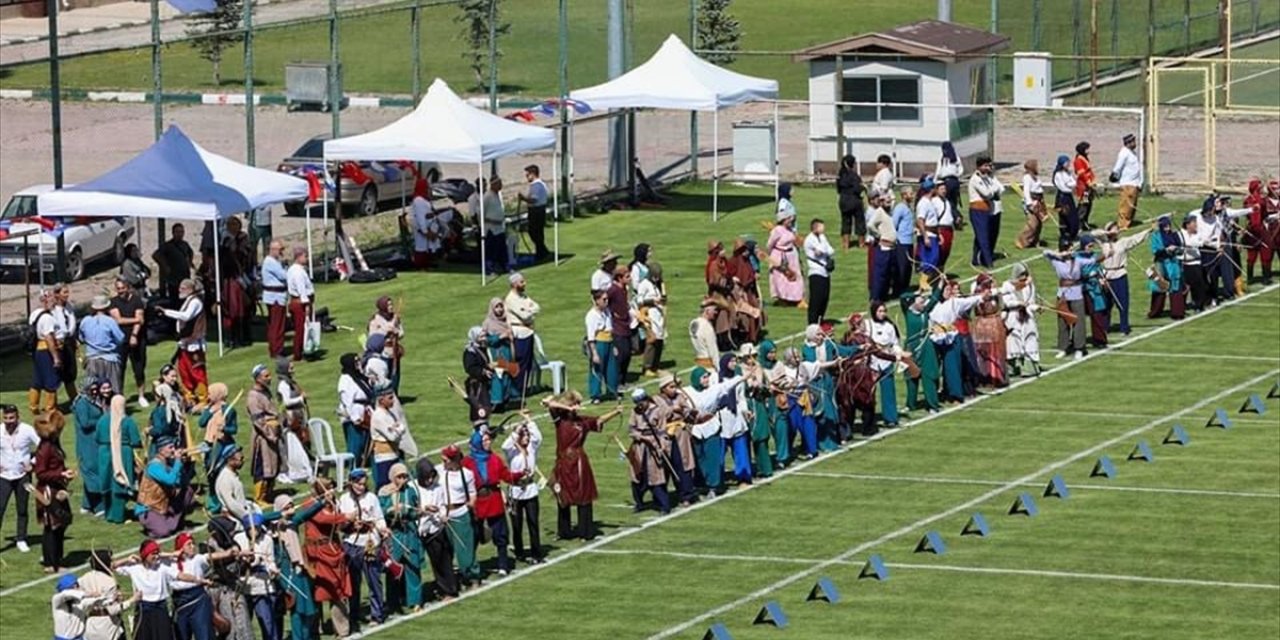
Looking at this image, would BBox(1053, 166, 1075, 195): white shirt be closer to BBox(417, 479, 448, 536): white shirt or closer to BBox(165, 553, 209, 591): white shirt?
BBox(417, 479, 448, 536): white shirt

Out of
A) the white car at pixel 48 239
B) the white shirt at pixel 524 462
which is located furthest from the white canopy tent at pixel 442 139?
the white shirt at pixel 524 462

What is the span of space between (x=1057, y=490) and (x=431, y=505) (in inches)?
313

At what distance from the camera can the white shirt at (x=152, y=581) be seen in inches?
997

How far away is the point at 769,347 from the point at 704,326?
207cm

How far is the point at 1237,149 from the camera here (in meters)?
56.3

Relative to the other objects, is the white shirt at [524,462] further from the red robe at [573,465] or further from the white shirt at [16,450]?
the white shirt at [16,450]

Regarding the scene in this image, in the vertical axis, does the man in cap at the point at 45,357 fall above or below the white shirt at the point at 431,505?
above

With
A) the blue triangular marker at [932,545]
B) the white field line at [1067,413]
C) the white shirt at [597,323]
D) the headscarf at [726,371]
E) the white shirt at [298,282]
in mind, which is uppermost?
the white shirt at [298,282]

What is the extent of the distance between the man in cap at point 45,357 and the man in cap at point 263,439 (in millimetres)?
4457

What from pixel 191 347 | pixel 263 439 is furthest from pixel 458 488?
pixel 191 347

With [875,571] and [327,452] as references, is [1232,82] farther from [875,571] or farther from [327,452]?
[875,571]

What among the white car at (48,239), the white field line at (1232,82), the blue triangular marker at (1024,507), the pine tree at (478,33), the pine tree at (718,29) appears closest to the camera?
the blue triangular marker at (1024,507)

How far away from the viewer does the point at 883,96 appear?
52.1 meters

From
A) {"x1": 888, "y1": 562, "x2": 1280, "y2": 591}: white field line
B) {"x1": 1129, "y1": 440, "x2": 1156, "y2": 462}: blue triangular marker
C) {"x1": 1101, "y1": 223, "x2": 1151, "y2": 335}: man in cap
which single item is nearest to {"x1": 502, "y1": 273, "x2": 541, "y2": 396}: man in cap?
{"x1": 1129, "y1": 440, "x2": 1156, "y2": 462}: blue triangular marker
